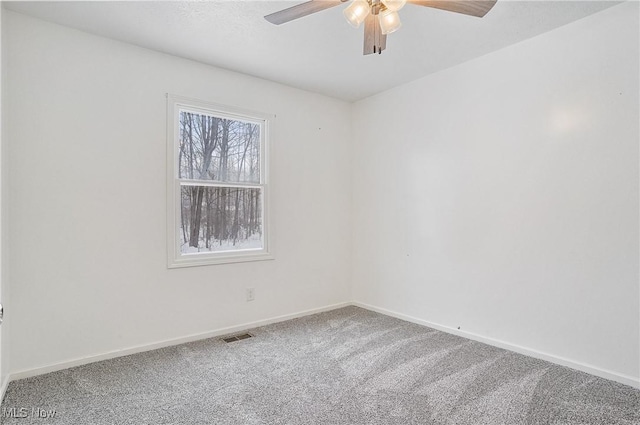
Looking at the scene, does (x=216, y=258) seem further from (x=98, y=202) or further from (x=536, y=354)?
(x=536, y=354)

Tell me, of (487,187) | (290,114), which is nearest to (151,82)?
(290,114)

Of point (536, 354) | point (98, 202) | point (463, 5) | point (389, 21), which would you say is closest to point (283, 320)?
point (98, 202)

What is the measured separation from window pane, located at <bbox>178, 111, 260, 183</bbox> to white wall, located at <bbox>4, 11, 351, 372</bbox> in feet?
0.65

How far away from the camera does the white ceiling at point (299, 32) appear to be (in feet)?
7.83

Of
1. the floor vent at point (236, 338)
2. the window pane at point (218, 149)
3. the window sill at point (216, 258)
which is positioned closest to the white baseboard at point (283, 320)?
the floor vent at point (236, 338)

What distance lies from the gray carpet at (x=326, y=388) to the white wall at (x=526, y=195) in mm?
398

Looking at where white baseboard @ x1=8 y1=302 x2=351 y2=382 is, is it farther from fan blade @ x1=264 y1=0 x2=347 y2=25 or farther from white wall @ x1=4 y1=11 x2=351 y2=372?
fan blade @ x1=264 y1=0 x2=347 y2=25

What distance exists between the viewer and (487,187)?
311 centimetres

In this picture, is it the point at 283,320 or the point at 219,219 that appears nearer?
the point at 219,219

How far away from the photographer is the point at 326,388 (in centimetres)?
232

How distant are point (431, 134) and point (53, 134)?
313cm

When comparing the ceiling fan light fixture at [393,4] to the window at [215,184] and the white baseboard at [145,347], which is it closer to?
the window at [215,184]

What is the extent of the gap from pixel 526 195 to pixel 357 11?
6.49ft

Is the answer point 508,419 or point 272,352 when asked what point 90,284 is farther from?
point 508,419
